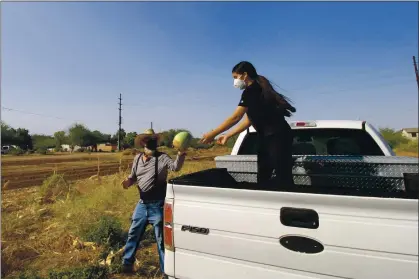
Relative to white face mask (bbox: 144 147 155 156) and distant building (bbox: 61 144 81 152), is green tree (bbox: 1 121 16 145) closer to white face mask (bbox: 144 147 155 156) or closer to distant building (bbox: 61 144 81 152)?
distant building (bbox: 61 144 81 152)

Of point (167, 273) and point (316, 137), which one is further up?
point (316, 137)

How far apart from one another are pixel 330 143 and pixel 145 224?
280cm

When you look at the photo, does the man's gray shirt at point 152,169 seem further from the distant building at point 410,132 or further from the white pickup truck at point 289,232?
the distant building at point 410,132

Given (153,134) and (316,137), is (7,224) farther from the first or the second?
(316,137)

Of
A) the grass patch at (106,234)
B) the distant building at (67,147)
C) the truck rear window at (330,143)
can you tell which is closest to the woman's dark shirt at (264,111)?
the truck rear window at (330,143)

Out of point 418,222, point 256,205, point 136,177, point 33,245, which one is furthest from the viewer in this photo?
point 33,245

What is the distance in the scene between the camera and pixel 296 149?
14.2ft

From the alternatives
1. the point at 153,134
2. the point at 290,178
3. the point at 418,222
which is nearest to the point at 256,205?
the point at 418,222

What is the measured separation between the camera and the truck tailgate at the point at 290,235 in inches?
60.1

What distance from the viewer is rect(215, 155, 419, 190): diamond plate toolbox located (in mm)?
2762

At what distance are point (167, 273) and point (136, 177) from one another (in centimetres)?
186

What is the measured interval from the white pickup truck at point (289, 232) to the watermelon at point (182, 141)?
3.15 ft

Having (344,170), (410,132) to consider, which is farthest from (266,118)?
(410,132)

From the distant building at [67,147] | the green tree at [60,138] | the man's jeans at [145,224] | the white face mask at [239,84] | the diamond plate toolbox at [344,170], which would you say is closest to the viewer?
the diamond plate toolbox at [344,170]
